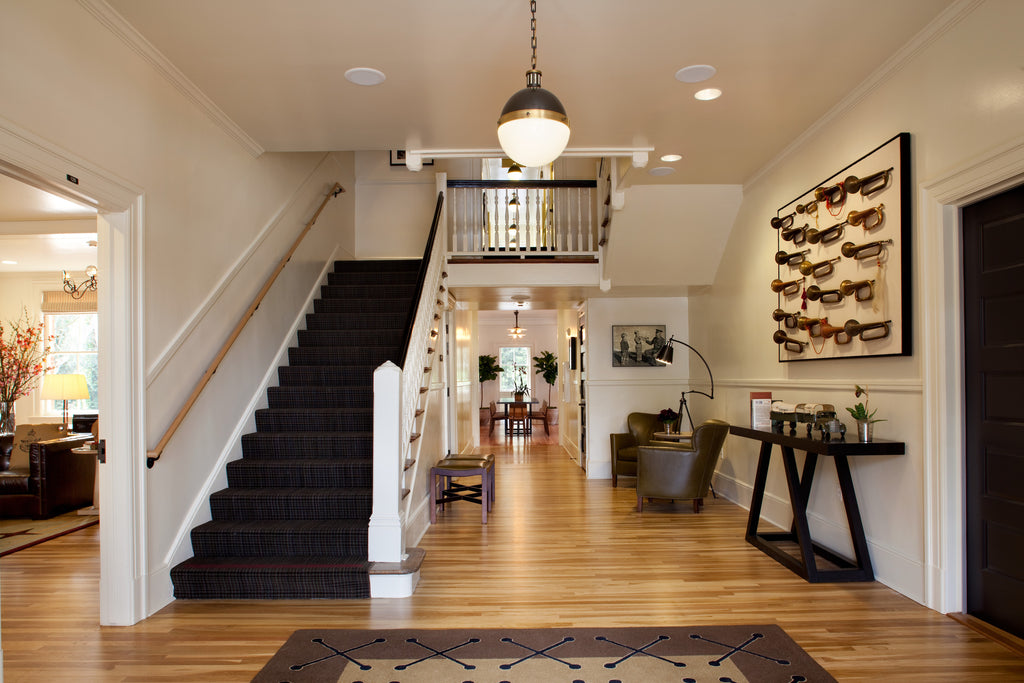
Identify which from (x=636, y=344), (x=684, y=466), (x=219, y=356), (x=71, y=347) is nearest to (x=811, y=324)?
(x=684, y=466)

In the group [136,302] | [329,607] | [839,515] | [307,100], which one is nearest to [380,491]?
[329,607]

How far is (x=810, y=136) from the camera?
4531 millimetres

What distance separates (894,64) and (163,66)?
4.18m

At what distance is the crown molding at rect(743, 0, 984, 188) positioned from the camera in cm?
304

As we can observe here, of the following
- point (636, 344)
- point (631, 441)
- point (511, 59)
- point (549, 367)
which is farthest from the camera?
point (549, 367)

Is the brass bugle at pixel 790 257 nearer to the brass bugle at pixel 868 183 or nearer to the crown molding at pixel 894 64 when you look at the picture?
the brass bugle at pixel 868 183

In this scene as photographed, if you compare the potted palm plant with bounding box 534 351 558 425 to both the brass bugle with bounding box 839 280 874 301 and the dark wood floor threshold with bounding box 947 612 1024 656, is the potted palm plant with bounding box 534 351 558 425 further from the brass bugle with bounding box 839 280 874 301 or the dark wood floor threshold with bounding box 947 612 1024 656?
the dark wood floor threshold with bounding box 947 612 1024 656

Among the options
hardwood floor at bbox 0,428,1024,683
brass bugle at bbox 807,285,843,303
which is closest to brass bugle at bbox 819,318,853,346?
brass bugle at bbox 807,285,843,303

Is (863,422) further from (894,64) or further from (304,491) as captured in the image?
(304,491)

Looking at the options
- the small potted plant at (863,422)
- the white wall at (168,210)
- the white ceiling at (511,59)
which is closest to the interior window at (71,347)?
the white wall at (168,210)

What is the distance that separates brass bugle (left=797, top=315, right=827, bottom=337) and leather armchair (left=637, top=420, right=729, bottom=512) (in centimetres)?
141

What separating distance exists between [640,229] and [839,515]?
10.4 feet

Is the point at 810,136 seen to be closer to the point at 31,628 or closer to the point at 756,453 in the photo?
the point at 756,453

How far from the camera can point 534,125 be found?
2.38 metres
